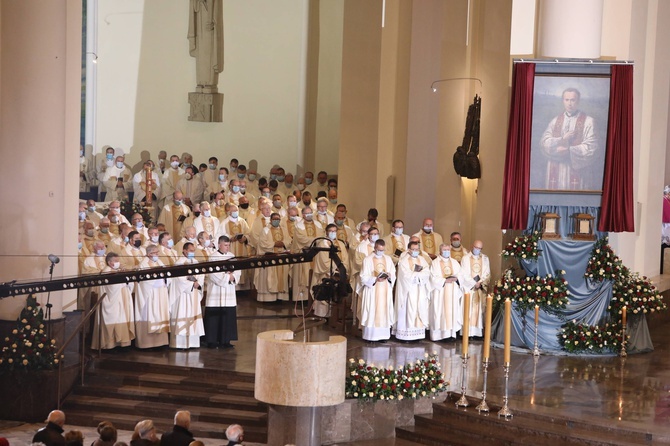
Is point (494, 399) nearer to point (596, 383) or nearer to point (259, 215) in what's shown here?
point (596, 383)

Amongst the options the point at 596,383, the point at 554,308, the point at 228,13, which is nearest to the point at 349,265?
the point at 554,308

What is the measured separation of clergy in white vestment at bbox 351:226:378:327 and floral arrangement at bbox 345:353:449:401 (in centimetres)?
318

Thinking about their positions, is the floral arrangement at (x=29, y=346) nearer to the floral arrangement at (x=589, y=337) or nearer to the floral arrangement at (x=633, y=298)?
the floral arrangement at (x=589, y=337)

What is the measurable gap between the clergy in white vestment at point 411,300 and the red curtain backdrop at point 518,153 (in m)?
1.35

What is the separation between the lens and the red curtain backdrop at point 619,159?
51.2 ft

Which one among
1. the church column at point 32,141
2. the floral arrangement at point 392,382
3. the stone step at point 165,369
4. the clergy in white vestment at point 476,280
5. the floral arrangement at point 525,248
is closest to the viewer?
the floral arrangement at point 392,382

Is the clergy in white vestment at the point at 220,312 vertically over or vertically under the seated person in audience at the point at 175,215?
under

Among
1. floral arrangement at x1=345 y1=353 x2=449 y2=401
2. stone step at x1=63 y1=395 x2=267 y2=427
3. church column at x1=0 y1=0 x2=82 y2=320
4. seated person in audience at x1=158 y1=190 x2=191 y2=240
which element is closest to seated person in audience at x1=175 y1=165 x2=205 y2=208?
seated person in audience at x1=158 y1=190 x2=191 y2=240

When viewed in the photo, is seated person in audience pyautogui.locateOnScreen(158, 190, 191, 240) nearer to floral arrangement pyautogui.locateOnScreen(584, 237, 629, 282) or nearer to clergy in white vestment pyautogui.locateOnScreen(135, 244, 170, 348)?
clergy in white vestment pyautogui.locateOnScreen(135, 244, 170, 348)

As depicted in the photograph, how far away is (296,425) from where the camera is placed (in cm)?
1202

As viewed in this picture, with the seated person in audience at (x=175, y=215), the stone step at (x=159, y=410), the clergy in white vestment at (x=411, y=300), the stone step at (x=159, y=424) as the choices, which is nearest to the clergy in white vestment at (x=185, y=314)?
the stone step at (x=159, y=410)

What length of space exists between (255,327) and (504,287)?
3.62 m

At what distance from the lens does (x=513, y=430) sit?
1216 centimetres

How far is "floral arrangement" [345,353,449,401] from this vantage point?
12.6m
